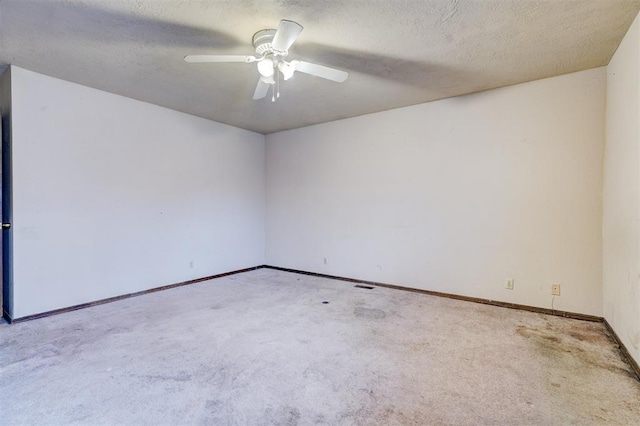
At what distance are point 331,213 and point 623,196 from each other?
3448 millimetres

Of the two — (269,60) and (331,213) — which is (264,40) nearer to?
(269,60)

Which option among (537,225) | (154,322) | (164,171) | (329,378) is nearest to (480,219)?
(537,225)

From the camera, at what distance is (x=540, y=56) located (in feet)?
9.32

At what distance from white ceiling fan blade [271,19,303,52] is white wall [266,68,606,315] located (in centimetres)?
263

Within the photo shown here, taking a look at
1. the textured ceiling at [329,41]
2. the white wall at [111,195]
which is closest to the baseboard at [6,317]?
→ the white wall at [111,195]

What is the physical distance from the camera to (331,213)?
510cm

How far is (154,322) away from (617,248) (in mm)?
4298

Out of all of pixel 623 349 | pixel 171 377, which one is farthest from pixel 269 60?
pixel 623 349

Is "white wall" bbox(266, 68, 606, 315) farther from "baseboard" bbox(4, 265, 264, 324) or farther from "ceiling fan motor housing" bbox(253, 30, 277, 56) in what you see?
"ceiling fan motor housing" bbox(253, 30, 277, 56)

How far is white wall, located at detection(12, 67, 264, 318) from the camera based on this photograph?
318cm

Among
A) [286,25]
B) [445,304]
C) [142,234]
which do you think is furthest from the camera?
[142,234]

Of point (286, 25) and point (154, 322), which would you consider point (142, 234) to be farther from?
point (286, 25)

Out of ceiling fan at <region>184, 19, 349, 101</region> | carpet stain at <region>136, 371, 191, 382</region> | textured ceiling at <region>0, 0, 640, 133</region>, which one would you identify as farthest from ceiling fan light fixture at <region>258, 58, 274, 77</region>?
carpet stain at <region>136, 371, 191, 382</region>

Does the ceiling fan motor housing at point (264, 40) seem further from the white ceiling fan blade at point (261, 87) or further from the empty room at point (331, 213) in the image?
the white ceiling fan blade at point (261, 87)
